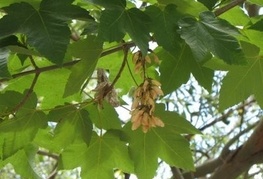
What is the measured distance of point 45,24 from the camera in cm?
65

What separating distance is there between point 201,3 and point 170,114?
8.2 inches

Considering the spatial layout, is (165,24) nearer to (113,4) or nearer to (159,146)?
(113,4)

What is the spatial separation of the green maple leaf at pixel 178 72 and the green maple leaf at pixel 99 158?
0.14m

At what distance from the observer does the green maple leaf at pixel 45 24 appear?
24.8 inches

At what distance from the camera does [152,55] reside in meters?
0.82

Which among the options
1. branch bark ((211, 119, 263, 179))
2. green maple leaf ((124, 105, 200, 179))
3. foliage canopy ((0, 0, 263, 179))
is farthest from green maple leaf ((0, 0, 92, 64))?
branch bark ((211, 119, 263, 179))

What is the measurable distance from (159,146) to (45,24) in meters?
0.33

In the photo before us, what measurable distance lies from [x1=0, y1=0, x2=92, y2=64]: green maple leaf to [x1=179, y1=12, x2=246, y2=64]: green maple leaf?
0.14 m

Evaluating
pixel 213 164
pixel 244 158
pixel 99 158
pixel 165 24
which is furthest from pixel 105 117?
pixel 213 164

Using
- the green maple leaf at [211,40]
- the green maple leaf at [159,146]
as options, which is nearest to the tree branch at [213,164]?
the green maple leaf at [159,146]

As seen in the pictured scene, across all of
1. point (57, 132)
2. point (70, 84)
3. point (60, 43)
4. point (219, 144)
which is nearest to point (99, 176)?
point (57, 132)

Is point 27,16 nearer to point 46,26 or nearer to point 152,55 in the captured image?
point 46,26

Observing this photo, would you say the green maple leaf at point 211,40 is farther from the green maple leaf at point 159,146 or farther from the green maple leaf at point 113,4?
the green maple leaf at point 159,146

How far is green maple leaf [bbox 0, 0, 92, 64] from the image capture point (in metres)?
0.63
